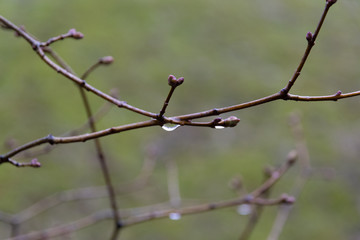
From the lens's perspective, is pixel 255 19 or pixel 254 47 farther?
pixel 255 19

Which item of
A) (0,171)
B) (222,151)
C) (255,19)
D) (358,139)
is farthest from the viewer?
(255,19)

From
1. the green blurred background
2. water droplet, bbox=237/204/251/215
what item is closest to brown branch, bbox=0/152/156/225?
the green blurred background

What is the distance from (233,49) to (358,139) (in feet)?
2.60

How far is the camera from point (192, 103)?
181cm

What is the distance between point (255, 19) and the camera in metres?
2.49

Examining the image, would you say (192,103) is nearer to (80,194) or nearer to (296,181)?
(296,181)

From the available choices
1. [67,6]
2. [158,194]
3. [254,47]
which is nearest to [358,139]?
[254,47]

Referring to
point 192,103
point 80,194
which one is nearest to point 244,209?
point 80,194

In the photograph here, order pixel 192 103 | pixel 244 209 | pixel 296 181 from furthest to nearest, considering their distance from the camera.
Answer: pixel 192 103
pixel 296 181
pixel 244 209

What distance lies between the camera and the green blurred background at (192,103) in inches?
53.0

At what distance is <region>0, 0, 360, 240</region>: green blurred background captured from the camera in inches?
53.0

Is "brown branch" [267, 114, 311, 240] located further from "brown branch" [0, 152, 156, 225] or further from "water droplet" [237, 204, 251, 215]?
"brown branch" [0, 152, 156, 225]

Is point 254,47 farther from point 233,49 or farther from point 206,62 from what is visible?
point 206,62

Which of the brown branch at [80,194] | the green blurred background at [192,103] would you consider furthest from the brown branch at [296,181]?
the brown branch at [80,194]
